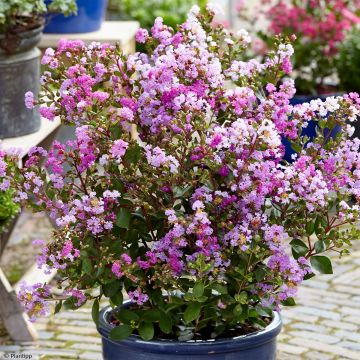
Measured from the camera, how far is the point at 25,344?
13.1 feet

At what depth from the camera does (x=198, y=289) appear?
264 cm

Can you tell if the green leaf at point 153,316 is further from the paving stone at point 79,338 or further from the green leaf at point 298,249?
the paving stone at point 79,338

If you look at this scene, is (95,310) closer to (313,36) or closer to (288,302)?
(288,302)

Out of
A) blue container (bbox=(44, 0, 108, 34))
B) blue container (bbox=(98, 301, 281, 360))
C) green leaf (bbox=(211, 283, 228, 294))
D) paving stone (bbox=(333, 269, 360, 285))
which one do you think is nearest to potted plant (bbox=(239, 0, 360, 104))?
blue container (bbox=(44, 0, 108, 34))

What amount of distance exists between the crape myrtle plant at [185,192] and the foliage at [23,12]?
0.94m

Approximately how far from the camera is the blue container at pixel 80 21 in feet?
18.7

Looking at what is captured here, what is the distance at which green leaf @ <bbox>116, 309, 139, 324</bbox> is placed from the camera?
9.24 ft

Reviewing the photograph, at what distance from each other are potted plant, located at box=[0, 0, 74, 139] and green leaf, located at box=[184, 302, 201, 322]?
1.56 m

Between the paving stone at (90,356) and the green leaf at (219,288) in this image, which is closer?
the green leaf at (219,288)

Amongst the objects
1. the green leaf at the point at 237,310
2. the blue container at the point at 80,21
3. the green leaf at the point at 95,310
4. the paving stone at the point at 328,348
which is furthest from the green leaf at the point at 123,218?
the blue container at the point at 80,21

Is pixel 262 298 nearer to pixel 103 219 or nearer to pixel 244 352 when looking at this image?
pixel 244 352

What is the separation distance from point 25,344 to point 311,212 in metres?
1.59

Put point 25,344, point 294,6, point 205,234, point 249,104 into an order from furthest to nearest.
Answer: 1. point 294,6
2. point 25,344
3. point 249,104
4. point 205,234

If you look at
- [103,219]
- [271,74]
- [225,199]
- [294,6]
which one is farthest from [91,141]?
[294,6]
